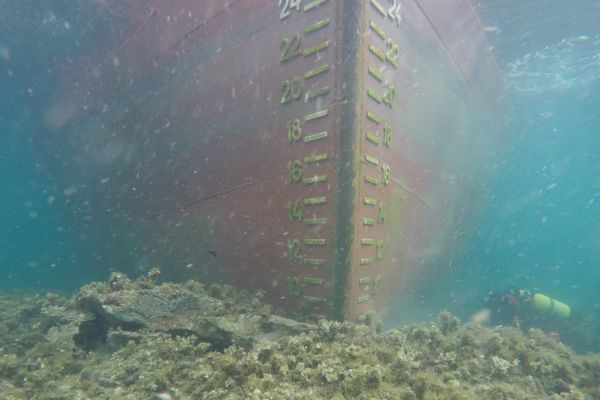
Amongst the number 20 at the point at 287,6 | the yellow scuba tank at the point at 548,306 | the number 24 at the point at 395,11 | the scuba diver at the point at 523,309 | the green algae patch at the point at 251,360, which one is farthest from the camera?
the yellow scuba tank at the point at 548,306

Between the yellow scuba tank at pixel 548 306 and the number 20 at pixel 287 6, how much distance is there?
13.8 metres

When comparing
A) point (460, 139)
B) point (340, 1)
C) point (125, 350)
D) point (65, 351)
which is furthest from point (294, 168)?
point (460, 139)

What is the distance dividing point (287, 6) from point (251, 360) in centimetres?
546

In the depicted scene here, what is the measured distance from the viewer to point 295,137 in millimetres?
5605

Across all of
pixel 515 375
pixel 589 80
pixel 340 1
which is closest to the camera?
pixel 515 375

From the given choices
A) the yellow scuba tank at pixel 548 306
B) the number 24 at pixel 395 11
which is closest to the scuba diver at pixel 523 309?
the yellow scuba tank at pixel 548 306

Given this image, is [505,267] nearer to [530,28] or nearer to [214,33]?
[530,28]

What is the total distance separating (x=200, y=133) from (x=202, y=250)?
8.92 ft

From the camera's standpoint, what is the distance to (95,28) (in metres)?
12.1

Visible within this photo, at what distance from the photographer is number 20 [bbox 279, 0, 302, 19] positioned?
5.50 meters

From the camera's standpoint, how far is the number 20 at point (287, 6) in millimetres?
5496

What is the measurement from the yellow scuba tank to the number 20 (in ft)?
45.2

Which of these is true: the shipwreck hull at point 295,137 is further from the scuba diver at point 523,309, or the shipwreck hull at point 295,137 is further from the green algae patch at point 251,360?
the scuba diver at point 523,309

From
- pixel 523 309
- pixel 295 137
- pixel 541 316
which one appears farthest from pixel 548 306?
pixel 295 137
